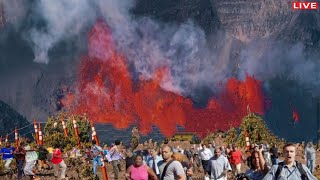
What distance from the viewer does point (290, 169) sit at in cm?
702

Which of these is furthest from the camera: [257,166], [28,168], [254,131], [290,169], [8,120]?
[8,120]

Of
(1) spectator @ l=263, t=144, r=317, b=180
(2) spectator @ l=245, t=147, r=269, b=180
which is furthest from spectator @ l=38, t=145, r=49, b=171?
(1) spectator @ l=263, t=144, r=317, b=180

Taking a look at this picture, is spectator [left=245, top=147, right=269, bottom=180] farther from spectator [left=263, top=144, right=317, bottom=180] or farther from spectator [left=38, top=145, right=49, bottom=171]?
spectator [left=38, top=145, right=49, bottom=171]

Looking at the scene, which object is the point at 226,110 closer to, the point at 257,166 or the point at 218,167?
the point at 218,167

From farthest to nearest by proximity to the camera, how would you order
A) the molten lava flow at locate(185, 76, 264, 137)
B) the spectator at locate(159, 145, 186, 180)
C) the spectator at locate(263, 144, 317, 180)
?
1. the molten lava flow at locate(185, 76, 264, 137)
2. the spectator at locate(159, 145, 186, 180)
3. the spectator at locate(263, 144, 317, 180)

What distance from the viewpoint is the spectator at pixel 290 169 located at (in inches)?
273

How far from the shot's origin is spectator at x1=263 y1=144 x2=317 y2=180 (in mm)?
6930

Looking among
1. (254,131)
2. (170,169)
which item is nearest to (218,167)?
(170,169)

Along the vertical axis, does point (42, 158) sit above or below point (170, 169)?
above

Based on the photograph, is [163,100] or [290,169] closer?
[290,169]

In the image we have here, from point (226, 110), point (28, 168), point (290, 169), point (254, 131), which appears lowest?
point (290, 169)

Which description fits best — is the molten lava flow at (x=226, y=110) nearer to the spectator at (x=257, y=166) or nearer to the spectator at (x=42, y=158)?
the spectator at (x=42, y=158)

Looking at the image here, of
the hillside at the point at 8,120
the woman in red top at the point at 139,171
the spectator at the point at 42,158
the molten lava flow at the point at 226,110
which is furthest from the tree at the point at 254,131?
→ the molten lava flow at the point at 226,110

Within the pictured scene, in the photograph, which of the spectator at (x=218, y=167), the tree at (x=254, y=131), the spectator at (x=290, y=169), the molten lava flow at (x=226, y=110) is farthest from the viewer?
the molten lava flow at (x=226, y=110)
